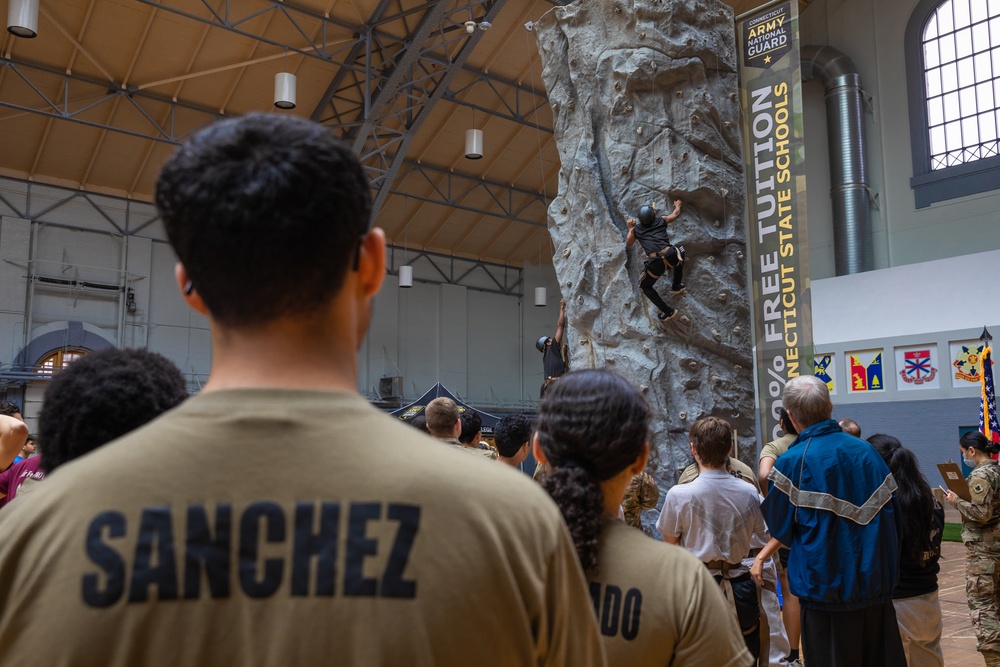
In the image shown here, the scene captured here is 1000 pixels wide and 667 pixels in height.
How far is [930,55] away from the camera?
16.0m

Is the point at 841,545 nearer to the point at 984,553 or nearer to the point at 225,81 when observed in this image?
the point at 984,553

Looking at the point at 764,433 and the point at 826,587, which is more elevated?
the point at 764,433

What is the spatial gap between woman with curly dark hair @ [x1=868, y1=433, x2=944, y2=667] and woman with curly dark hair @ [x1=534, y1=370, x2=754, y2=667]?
8.35ft

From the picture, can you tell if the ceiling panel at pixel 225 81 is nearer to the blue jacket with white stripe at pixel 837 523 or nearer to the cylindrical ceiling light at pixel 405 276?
the cylindrical ceiling light at pixel 405 276

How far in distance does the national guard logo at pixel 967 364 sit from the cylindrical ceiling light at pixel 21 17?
1419 centimetres

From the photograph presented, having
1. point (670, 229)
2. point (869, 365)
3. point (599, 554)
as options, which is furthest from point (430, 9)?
point (599, 554)

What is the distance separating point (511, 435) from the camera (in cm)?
469

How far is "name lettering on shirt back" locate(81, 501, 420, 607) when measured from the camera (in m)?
0.88

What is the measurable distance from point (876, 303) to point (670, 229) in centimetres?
862

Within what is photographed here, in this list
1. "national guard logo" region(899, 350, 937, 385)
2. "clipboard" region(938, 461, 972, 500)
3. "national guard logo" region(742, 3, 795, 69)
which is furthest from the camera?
"national guard logo" region(899, 350, 937, 385)

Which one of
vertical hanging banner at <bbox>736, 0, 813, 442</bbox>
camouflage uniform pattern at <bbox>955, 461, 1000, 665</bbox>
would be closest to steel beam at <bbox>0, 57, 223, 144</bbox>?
vertical hanging banner at <bbox>736, 0, 813, 442</bbox>

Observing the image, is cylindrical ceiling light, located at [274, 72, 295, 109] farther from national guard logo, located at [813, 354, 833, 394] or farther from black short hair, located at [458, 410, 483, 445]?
national guard logo, located at [813, 354, 833, 394]

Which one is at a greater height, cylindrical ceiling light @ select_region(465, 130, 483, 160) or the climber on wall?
cylindrical ceiling light @ select_region(465, 130, 483, 160)

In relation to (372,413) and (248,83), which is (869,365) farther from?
(372,413)
